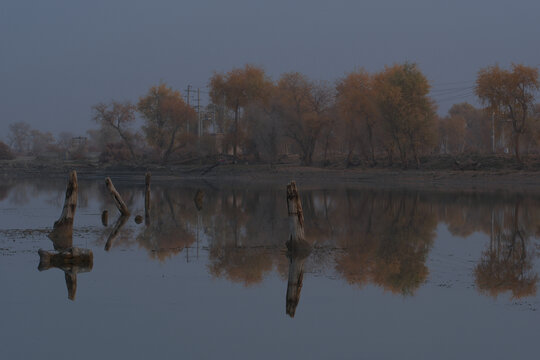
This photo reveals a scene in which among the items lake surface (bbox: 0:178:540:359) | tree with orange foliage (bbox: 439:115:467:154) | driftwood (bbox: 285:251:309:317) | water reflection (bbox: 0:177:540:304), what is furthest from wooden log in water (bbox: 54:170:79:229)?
tree with orange foliage (bbox: 439:115:467:154)

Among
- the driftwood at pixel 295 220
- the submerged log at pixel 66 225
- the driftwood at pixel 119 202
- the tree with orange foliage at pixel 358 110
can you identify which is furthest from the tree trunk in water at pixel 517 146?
the submerged log at pixel 66 225

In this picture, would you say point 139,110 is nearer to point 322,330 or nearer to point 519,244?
point 519,244

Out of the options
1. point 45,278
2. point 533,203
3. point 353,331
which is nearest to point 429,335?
point 353,331

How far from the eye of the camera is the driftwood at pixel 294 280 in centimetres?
1276

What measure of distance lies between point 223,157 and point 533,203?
45.8 meters

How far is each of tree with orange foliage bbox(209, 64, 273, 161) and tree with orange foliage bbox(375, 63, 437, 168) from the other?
16554 mm

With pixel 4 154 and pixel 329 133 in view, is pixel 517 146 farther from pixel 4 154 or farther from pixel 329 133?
pixel 4 154

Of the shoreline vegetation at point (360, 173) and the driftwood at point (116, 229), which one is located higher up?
the shoreline vegetation at point (360, 173)

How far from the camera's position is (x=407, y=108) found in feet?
196

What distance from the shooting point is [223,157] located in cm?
7650

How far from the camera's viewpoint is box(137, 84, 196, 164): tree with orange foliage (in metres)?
84.3

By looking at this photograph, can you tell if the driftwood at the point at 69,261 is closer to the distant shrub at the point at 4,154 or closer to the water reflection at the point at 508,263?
the water reflection at the point at 508,263

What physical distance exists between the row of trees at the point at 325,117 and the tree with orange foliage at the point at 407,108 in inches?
3.5

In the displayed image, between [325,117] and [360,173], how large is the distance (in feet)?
23.3
